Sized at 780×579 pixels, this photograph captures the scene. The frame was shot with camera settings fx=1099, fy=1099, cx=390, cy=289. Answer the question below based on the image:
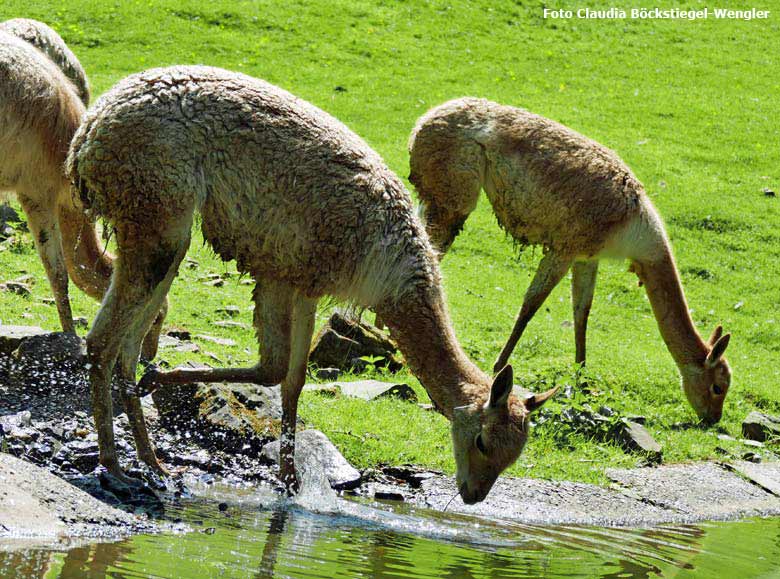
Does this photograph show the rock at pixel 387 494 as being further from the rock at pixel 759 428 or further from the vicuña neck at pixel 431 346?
the rock at pixel 759 428

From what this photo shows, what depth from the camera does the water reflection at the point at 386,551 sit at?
181 inches

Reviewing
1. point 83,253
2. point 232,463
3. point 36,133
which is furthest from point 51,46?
point 232,463

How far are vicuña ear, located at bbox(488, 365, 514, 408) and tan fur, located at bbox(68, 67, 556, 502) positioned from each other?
0.22ft

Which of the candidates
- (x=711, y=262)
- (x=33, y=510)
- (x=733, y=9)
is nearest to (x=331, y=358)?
(x=33, y=510)

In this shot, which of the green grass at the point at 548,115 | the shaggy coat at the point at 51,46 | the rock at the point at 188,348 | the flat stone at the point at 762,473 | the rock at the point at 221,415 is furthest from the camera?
the shaggy coat at the point at 51,46

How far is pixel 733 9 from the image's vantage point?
91.5 feet

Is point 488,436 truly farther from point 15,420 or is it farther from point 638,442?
point 638,442

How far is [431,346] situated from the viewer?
621 centimetres

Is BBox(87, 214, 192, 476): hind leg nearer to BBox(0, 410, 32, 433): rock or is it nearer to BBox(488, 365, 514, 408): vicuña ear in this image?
BBox(0, 410, 32, 433): rock

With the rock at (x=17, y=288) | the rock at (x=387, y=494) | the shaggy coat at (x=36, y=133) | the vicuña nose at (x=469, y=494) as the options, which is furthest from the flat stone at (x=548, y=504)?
the rock at (x=17, y=288)

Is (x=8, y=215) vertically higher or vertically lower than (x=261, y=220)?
lower

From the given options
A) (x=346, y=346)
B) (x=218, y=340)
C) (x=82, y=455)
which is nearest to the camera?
(x=82, y=455)

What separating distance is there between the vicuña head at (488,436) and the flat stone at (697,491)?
1.87 metres

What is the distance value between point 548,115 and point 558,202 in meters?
10.7
